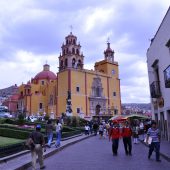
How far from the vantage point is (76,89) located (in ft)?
205

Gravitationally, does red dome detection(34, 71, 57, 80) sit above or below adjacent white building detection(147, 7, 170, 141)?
above

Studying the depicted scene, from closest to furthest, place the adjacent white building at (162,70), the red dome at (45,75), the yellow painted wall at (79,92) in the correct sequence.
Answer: the adjacent white building at (162,70), the yellow painted wall at (79,92), the red dome at (45,75)

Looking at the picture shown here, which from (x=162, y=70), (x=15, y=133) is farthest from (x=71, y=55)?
(x=15, y=133)

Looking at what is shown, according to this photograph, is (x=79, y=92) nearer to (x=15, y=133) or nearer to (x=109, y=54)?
(x=109, y=54)

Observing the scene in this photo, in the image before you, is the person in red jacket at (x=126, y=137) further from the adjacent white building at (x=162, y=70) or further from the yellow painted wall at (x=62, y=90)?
the yellow painted wall at (x=62, y=90)

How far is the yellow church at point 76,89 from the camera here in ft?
204

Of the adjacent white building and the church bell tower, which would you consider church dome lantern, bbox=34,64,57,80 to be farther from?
the adjacent white building

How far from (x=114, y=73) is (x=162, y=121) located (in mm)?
52576

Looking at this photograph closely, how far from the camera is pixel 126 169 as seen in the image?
8.69 m

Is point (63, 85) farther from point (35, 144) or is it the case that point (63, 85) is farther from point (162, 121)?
point (35, 144)

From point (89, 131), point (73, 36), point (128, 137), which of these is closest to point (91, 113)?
point (73, 36)

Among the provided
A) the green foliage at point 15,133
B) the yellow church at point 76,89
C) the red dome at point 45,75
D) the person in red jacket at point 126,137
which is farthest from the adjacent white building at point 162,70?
the red dome at point 45,75

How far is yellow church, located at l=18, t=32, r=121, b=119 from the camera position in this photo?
62.1 metres

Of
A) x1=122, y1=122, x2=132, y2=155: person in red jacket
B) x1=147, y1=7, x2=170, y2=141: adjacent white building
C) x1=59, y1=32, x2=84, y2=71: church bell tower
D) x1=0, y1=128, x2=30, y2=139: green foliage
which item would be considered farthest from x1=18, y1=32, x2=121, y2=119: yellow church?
x1=122, y1=122, x2=132, y2=155: person in red jacket
